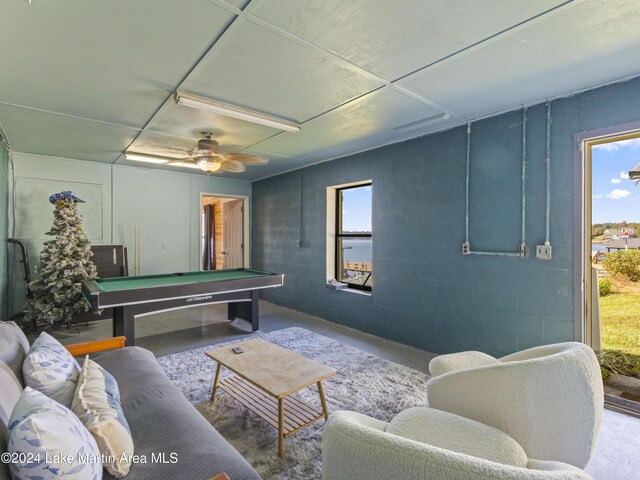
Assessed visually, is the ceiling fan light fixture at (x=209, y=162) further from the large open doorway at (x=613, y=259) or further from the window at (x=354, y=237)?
the large open doorway at (x=613, y=259)

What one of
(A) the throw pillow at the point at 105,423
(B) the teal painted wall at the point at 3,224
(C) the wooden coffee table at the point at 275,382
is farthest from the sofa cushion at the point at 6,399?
(B) the teal painted wall at the point at 3,224

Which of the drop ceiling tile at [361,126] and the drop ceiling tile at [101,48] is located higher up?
the drop ceiling tile at [361,126]

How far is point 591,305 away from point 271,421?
2.64 metres

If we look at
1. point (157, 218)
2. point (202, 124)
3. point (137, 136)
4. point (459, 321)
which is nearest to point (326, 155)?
point (202, 124)

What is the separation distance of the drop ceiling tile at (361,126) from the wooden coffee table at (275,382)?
2.16 meters

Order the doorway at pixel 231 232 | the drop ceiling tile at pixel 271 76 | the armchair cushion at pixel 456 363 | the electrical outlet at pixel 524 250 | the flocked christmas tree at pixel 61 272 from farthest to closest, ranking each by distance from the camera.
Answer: the doorway at pixel 231 232
the flocked christmas tree at pixel 61 272
the electrical outlet at pixel 524 250
the drop ceiling tile at pixel 271 76
the armchair cushion at pixel 456 363

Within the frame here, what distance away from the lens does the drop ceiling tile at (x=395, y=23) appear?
60.1 inches

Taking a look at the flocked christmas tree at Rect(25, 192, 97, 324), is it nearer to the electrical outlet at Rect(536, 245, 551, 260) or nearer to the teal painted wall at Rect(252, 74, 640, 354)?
the teal painted wall at Rect(252, 74, 640, 354)

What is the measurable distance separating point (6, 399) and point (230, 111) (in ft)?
7.66

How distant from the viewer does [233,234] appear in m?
6.70

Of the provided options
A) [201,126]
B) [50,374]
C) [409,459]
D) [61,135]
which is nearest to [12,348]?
[50,374]

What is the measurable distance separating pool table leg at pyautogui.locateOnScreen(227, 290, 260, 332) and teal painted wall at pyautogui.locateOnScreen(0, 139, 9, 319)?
2.69 m

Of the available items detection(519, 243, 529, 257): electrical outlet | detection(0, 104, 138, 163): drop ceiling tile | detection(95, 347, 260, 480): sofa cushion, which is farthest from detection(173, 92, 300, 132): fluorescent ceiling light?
detection(519, 243, 529, 257): electrical outlet

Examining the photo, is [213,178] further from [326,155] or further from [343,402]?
[343,402]
